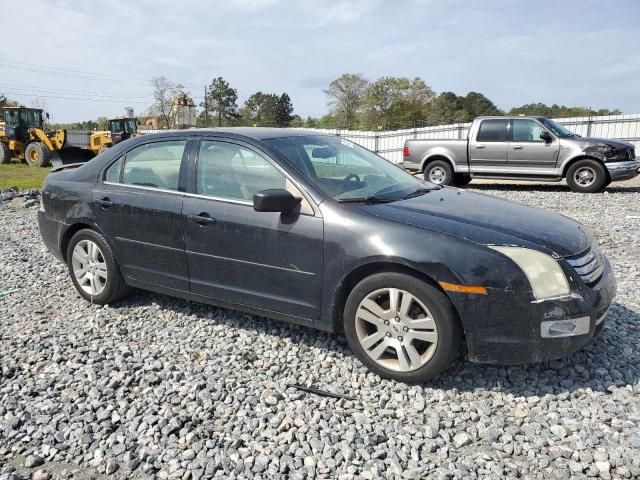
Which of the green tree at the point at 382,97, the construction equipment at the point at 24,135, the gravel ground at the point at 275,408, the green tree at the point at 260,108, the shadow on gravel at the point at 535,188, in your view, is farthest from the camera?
the green tree at the point at 260,108

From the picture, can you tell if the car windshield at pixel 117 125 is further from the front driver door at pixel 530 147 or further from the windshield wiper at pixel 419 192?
the windshield wiper at pixel 419 192

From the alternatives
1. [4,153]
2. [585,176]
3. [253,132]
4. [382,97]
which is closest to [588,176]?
[585,176]

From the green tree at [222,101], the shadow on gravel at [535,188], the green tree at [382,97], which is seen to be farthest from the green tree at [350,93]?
the shadow on gravel at [535,188]

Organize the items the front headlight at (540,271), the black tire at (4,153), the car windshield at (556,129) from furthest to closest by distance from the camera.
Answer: the black tire at (4,153), the car windshield at (556,129), the front headlight at (540,271)

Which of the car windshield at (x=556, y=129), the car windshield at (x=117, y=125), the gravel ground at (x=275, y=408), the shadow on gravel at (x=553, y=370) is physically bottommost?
the gravel ground at (x=275, y=408)

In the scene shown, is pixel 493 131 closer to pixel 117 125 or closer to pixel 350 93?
pixel 117 125

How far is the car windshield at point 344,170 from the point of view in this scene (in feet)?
11.9

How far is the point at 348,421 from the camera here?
114 inches

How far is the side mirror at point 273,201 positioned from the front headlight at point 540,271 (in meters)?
1.32

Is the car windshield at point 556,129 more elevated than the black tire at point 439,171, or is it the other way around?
the car windshield at point 556,129

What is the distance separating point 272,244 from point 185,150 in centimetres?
120

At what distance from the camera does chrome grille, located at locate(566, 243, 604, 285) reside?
3.04 meters

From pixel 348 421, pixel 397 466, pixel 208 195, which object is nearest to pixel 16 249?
pixel 208 195

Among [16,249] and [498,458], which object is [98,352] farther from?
[16,249]
